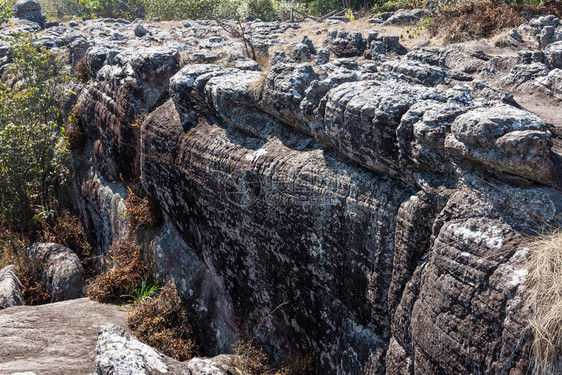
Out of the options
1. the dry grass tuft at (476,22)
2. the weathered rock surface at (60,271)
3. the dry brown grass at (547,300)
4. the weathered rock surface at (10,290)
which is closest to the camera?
the dry brown grass at (547,300)

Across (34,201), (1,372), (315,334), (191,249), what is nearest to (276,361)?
(315,334)

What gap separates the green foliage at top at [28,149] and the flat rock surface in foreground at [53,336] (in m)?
6.47

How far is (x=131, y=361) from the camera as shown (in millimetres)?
5543

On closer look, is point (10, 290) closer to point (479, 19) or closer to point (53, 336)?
point (53, 336)

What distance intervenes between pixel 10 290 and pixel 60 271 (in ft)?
4.61

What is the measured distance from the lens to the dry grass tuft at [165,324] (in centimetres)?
833

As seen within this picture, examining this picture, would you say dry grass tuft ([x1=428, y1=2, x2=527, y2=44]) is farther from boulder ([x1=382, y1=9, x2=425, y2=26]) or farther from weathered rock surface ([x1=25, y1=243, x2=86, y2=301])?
weathered rock surface ([x1=25, y1=243, x2=86, y2=301])

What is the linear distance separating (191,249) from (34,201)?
8.12 metres

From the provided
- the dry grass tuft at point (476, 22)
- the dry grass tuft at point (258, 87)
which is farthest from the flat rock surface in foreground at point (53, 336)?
the dry grass tuft at point (476, 22)

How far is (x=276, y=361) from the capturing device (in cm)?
751

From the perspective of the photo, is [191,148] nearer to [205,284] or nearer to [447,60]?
[205,284]

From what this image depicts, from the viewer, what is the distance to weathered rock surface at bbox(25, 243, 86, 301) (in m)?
11.2

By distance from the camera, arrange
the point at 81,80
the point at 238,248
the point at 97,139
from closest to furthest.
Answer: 1. the point at 238,248
2. the point at 97,139
3. the point at 81,80

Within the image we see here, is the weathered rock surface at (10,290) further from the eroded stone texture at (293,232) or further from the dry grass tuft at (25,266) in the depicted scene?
the eroded stone texture at (293,232)
